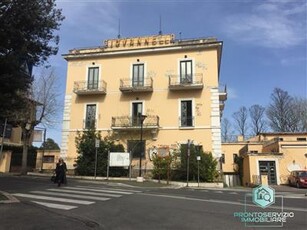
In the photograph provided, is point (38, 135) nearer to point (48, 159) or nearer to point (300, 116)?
point (48, 159)

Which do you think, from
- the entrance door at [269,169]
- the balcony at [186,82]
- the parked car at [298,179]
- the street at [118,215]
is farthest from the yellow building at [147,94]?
the street at [118,215]

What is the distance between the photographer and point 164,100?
112 ft

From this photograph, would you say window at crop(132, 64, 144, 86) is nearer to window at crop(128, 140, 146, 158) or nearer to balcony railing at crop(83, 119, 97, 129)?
balcony railing at crop(83, 119, 97, 129)

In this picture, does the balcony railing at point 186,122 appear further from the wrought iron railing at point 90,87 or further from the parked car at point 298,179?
the parked car at point 298,179

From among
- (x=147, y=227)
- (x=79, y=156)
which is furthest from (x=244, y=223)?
(x=79, y=156)

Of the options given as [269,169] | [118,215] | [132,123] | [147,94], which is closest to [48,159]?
[132,123]

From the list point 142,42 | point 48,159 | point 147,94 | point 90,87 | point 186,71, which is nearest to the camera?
point 186,71

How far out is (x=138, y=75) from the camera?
3559cm

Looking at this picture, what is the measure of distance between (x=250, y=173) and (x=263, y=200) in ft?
82.7

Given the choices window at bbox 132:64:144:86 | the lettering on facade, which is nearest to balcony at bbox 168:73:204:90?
window at bbox 132:64:144:86

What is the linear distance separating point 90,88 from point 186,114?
398 inches

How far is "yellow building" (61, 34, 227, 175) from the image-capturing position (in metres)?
33.0

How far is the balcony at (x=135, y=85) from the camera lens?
1348 inches

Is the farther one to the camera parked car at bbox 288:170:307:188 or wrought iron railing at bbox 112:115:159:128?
wrought iron railing at bbox 112:115:159:128
